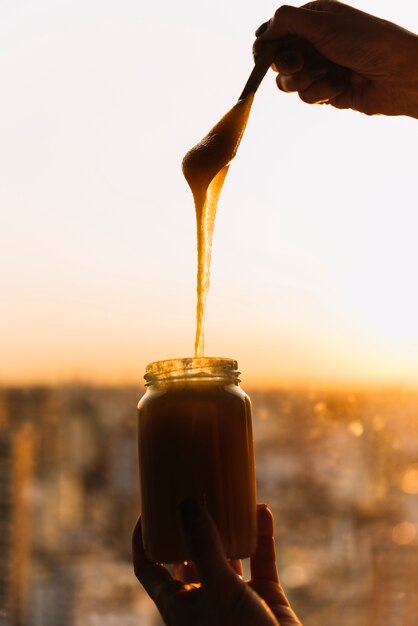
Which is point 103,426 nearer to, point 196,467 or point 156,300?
point 156,300

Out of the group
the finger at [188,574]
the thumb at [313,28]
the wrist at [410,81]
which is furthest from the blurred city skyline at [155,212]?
the finger at [188,574]

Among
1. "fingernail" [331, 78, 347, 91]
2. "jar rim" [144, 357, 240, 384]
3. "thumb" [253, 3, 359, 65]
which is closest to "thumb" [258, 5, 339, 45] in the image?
"thumb" [253, 3, 359, 65]

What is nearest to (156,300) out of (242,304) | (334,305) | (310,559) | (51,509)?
(242,304)

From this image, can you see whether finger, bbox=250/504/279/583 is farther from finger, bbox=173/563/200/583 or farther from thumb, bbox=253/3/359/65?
thumb, bbox=253/3/359/65

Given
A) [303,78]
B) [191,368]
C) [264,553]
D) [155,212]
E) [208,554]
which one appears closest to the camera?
[208,554]

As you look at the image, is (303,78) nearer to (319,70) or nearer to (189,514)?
(319,70)

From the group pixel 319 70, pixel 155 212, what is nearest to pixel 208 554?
pixel 319 70

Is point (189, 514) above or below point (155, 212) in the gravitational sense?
below
